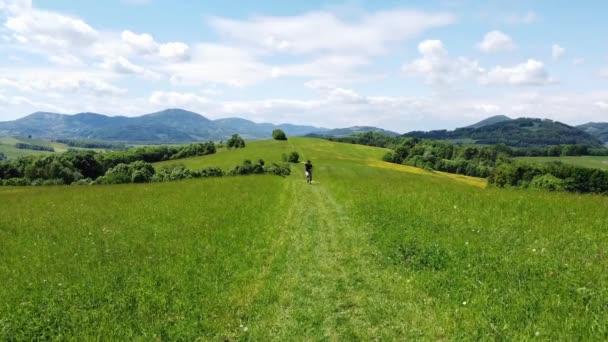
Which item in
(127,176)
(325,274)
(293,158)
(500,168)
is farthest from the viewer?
(293,158)

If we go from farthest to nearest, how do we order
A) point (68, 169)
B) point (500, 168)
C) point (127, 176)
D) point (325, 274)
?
1. point (68, 169)
2. point (500, 168)
3. point (127, 176)
4. point (325, 274)

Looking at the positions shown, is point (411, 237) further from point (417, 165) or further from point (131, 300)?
point (417, 165)

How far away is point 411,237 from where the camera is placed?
14070 millimetres

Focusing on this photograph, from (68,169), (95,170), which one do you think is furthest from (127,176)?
(95,170)

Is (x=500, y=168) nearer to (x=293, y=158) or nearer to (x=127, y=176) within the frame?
(x=293, y=158)

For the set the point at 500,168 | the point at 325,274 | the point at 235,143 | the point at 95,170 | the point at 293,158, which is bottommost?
the point at 95,170

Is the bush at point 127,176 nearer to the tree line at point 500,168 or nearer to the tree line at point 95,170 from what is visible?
the tree line at point 95,170

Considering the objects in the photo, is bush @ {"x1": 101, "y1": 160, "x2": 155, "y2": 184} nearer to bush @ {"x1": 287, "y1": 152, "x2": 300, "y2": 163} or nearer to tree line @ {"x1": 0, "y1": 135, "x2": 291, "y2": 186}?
tree line @ {"x1": 0, "y1": 135, "x2": 291, "y2": 186}

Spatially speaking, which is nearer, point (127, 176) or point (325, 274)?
point (325, 274)

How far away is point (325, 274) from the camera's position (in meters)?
11.6

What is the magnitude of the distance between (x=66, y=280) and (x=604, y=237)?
1611 centimetres

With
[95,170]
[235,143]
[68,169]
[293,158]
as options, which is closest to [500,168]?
[293,158]

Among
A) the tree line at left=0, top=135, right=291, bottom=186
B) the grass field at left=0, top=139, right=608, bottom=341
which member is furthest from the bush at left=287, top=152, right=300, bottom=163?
the grass field at left=0, top=139, right=608, bottom=341

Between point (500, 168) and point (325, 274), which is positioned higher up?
point (325, 274)
